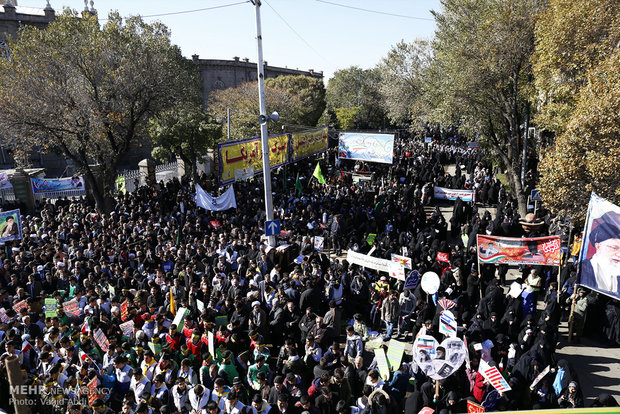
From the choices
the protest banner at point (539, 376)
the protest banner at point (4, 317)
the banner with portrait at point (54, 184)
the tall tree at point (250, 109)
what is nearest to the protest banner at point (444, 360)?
the protest banner at point (539, 376)

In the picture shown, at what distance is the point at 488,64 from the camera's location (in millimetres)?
17156

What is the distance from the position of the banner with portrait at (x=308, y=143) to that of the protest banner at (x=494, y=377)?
64.7 feet

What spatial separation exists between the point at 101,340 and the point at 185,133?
18504 millimetres

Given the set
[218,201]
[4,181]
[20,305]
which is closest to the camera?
[20,305]

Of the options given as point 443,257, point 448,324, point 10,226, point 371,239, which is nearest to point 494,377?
point 448,324

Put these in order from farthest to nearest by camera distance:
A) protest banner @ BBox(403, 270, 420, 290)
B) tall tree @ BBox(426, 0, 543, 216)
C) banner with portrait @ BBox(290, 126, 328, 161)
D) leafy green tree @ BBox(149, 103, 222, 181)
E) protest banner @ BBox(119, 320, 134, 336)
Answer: banner with portrait @ BBox(290, 126, 328, 161) → leafy green tree @ BBox(149, 103, 222, 181) → tall tree @ BBox(426, 0, 543, 216) → protest banner @ BBox(403, 270, 420, 290) → protest banner @ BBox(119, 320, 134, 336)

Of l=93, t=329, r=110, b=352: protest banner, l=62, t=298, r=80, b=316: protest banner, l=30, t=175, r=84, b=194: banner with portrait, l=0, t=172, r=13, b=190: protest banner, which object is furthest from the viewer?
l=30, t=175, r=84, b=194: banner with portrait

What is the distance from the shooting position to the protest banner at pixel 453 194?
59.6 ft

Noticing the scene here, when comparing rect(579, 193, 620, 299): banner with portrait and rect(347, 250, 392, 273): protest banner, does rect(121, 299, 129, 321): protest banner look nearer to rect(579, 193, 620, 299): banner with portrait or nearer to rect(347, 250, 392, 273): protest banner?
rect(347, 250, 392, 273): protest banner

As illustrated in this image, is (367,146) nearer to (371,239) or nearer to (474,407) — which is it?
(371,239)

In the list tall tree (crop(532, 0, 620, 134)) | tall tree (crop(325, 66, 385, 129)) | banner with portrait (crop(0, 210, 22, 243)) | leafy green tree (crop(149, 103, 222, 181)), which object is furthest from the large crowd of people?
tall tree (crop(325, 66, 385, 129))

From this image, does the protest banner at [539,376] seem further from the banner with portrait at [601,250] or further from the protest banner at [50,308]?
the protest banner at [50,308]

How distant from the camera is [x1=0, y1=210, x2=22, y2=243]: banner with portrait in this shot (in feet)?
45.1

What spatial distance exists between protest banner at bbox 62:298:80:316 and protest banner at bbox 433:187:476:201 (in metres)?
14.3
